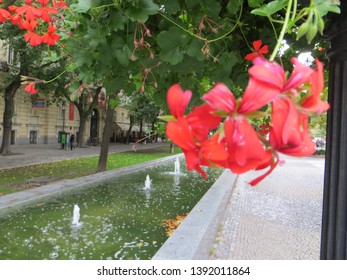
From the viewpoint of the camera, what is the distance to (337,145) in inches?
64.6

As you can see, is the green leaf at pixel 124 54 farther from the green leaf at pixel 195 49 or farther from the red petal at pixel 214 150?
the red petal at pixel 214 150

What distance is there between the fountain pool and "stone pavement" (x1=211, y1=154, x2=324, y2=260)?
1241mm

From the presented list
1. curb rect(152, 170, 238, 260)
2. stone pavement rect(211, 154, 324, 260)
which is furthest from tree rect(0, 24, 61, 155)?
stone pavement rect(211, 154, 324, 260)

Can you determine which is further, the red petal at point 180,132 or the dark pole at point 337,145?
the dark pole at point 337,145

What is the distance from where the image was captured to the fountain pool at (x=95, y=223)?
5656 millimetres

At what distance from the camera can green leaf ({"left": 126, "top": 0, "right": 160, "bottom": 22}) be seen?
1568 millimetres

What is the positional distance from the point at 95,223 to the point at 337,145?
641 centimetres

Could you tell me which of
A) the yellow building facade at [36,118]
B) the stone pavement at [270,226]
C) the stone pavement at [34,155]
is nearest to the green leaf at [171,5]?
the stone pavement at [270,226]

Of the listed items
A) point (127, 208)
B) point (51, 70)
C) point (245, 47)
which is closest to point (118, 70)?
point (245, 47)

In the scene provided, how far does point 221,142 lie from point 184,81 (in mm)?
1811

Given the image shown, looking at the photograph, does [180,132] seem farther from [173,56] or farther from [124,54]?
[124,54]

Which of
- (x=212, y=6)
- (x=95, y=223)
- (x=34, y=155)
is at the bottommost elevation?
(x=95, y=223)

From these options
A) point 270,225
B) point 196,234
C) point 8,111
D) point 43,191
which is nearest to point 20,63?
point 8,111

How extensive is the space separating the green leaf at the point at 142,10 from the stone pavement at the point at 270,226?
14.1 ft
